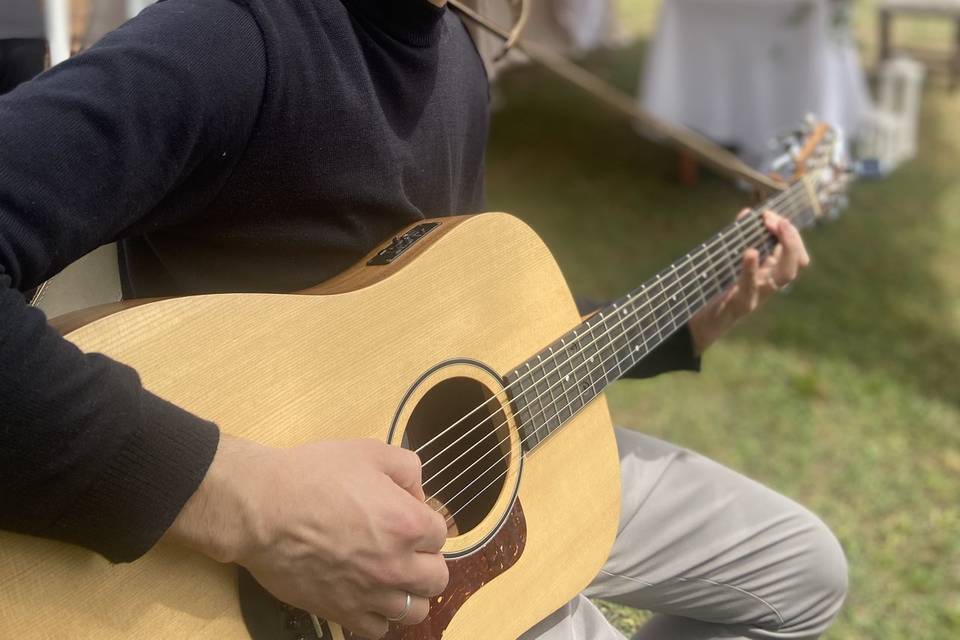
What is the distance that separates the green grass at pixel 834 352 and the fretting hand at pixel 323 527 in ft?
2.80

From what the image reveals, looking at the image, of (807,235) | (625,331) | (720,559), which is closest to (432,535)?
(625,331)

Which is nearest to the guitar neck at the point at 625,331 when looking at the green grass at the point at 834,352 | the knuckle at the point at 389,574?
the knuckle at the point at 389,574

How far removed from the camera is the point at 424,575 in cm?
95

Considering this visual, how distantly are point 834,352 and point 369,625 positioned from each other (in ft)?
8.77

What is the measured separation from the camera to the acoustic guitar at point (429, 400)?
87 centimetres

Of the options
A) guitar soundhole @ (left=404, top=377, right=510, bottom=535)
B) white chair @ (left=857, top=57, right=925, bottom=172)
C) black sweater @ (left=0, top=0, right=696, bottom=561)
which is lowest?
white chair @ (left=857, top=57, right=925, bottom=172)

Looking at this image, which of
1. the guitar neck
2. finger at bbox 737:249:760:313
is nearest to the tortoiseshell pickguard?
the guitar neck

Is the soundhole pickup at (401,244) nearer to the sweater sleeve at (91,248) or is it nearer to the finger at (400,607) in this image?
the sweater sleeve at (91,248)

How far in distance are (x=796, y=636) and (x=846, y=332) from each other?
6.92 feet

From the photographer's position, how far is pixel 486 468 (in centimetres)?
118

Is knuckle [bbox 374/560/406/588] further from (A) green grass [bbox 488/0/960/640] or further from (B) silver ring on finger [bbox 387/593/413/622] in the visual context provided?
(A) green grass [bbox 488/0/960/640]

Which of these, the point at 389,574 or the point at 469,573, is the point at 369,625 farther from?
the point at 469,573

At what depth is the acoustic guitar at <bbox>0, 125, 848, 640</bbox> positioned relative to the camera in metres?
0.87

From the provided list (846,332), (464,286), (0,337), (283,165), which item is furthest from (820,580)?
(846,332)
